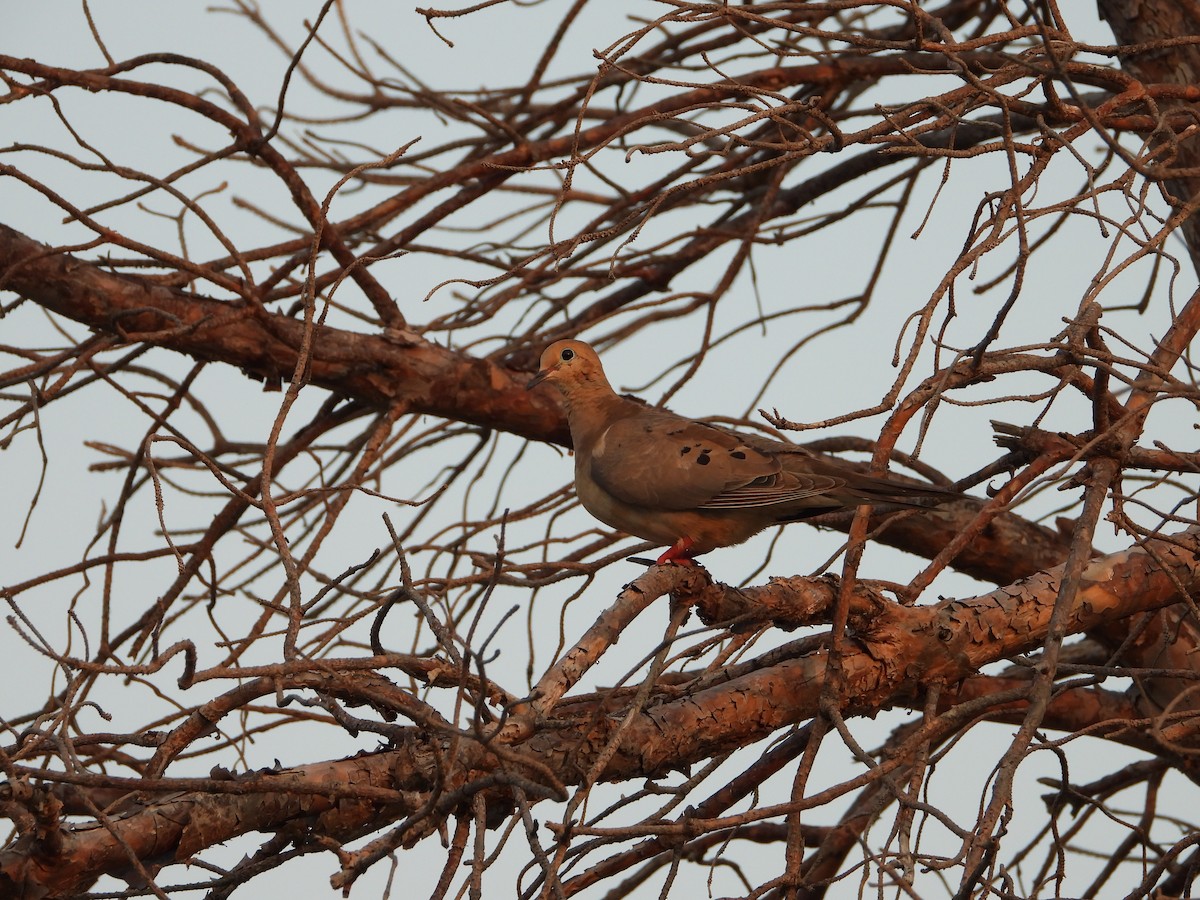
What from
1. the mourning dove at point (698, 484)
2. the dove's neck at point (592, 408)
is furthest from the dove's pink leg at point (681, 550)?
the dove's neck at point (592, 408)

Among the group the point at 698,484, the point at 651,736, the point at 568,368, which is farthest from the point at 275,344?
the point at 651,736

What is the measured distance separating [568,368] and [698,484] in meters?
0.99

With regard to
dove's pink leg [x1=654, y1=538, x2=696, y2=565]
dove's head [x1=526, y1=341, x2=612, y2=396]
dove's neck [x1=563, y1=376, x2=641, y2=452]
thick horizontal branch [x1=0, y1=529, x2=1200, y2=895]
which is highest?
dove's head [x1=526, y1=341, x2=612, y2=396]

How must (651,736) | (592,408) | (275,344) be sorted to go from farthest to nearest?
(592,408) < (275,344) < (651,736)

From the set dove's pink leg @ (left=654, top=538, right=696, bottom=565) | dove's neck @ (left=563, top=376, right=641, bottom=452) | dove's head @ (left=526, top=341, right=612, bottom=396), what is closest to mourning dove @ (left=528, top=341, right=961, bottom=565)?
dove's pink leg @ (left=654, top=538, right=696, bottom=565)

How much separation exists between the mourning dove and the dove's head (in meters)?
0.49

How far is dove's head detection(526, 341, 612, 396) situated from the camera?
4.90m

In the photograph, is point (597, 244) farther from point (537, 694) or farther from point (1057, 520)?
point (537, 694)

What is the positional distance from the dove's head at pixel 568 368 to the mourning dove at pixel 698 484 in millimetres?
488

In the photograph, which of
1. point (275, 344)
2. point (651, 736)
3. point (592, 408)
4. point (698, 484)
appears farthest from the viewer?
point (592, 408)

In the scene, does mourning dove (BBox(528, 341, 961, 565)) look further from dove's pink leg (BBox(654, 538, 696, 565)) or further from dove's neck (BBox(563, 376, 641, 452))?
dove's neck (BBox(563, 376, 641, 452))

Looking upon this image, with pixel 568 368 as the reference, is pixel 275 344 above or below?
above

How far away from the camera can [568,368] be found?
16.1ft

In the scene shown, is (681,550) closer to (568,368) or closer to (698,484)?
(698,484)
